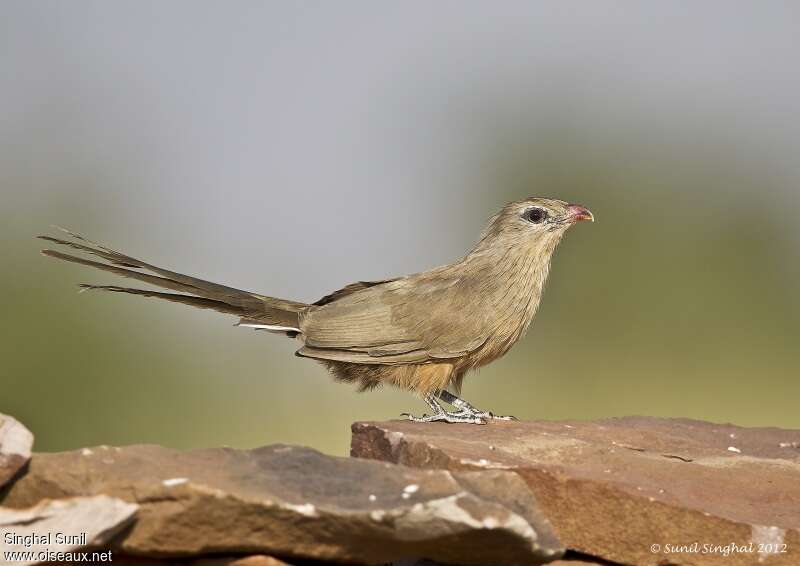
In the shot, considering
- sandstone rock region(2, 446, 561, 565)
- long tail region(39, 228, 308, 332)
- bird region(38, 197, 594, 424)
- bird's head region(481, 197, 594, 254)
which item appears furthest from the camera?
bird's head region(481, 197, 594, 254)

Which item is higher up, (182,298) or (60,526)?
(182,298)

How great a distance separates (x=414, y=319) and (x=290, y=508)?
9.68 feet

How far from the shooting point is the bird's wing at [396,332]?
23.0ft

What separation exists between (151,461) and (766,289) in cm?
1072

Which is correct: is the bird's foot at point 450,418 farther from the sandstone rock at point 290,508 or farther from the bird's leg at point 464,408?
the sandstone rock at point 290,508

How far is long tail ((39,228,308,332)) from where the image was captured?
6348 millimetres

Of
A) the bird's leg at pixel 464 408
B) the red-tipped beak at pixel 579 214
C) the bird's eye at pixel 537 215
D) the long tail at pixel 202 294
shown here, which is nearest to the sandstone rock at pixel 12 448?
the long tail at pixel 202 294

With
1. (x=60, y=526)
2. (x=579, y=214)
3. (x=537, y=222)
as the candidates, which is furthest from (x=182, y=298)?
(x=60, y=526)

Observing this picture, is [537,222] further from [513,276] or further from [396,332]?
[396,332]

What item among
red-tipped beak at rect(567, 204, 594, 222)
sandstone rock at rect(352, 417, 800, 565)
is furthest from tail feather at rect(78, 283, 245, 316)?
red-tipped beak at rect(567, 204, 594, 222)

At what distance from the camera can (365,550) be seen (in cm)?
443

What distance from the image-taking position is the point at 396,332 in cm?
704

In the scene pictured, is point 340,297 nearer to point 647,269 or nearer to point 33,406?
point 33,406

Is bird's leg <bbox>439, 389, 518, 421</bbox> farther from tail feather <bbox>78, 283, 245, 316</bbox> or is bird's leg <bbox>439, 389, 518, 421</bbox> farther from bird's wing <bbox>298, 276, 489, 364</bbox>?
tail feather <bbox>78, 283, 245, 316</bbox>
